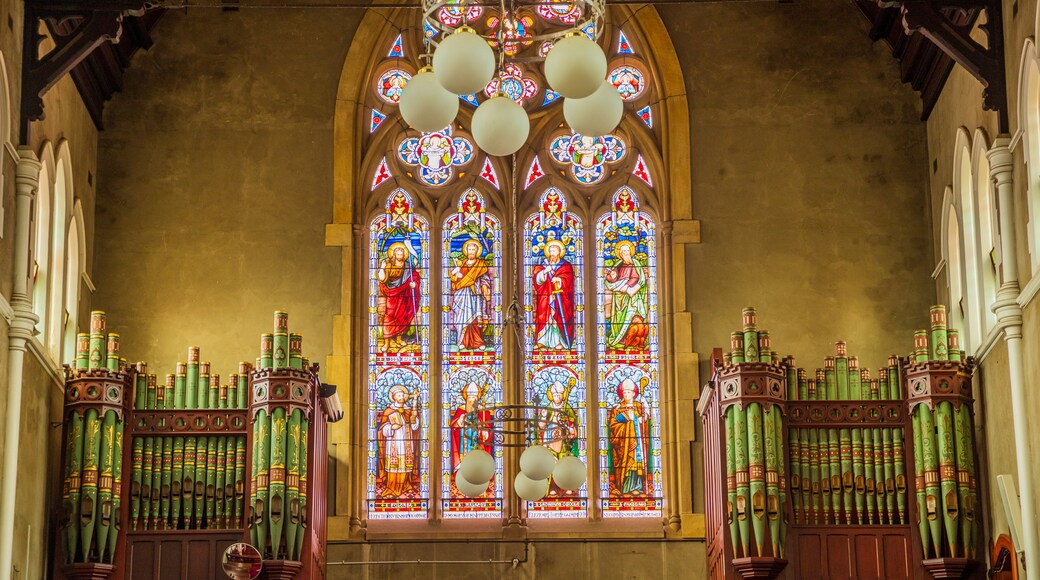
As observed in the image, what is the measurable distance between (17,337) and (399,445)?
6016 mm

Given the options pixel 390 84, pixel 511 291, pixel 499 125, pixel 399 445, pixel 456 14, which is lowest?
pixel 399 445

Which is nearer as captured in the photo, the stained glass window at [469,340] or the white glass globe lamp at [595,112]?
the white glass globe lamp at [595,112]

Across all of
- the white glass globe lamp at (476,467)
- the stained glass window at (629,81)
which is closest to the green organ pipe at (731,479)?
the white glass globe lamp at (476,467)

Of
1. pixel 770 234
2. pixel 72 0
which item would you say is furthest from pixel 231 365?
pixel 770 234

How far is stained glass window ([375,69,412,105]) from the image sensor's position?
907 inches

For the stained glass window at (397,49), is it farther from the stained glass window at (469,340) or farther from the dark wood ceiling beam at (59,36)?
the dark wood ceiling beam at (59,36)

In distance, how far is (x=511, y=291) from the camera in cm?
2238

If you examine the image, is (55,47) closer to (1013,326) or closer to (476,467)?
(476,467)

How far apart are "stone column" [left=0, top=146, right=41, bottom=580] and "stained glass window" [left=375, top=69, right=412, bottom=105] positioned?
6027mm

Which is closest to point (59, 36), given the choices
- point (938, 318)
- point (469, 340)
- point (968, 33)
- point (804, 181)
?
point (469, 340)

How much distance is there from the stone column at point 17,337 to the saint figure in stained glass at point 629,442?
24.9ft

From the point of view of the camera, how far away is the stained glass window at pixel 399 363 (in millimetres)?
21609

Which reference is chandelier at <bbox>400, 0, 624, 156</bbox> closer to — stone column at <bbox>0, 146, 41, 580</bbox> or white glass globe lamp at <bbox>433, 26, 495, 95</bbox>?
white glass globe lamp at <bbox>433, 26, 495, 95</bbox>

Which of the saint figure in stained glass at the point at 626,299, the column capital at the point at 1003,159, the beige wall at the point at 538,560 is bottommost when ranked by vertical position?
the beige wall at the point at 538,560
